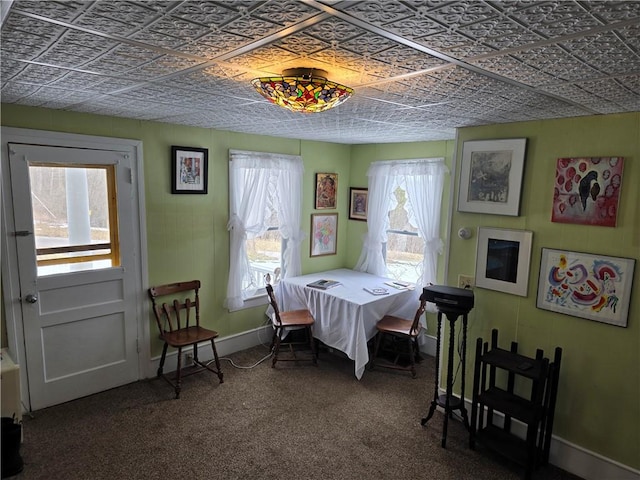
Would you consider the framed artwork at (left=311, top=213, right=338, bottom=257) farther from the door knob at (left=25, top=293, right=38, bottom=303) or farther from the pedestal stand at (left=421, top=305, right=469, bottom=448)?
the door knob at (left=25, top=293, right=38, bottom=303)

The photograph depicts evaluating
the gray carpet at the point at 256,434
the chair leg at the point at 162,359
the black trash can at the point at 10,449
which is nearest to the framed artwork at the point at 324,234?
the gray carpet at the point at 256,434

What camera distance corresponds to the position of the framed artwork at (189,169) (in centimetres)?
362

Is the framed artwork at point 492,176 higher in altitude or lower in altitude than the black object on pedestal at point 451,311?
higher

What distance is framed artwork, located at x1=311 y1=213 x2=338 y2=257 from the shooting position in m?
4.91

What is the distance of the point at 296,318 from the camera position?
4145 millimetres

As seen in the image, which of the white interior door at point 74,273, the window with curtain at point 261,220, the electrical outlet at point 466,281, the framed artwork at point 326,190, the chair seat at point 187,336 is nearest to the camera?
the white interior door at point 74,273

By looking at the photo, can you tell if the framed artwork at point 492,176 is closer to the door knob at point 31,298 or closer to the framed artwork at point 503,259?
the framed artwork at point 503,259

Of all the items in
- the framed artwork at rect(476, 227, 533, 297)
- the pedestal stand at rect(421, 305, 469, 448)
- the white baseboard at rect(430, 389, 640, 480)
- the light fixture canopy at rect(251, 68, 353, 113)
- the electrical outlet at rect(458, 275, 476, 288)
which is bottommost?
the white baseboard at rect(430, 389, 640, 480)

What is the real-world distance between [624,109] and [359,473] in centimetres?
265

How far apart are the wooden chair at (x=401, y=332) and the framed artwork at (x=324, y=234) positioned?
4.11ft

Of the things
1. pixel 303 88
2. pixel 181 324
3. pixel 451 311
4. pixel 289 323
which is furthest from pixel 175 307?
pixel 303 88

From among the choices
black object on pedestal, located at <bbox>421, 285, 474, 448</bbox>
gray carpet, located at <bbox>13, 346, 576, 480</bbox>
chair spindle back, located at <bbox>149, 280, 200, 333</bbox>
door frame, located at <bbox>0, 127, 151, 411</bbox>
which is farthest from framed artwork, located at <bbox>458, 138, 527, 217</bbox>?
door frame, located at <bbox>0, 127, 151, 411</bbox>

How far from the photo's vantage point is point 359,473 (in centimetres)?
256

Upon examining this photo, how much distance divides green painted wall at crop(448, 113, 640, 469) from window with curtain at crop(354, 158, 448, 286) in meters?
1.27
